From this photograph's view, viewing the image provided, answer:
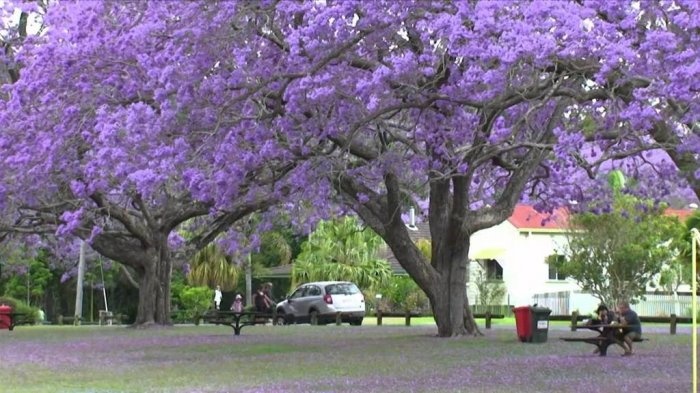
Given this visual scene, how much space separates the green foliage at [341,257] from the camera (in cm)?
5072

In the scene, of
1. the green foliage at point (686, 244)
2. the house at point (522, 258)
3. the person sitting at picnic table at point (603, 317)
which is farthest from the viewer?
the house at point (522, 258)

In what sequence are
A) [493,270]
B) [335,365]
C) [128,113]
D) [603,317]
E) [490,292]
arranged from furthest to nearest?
[493,270] < [490,292] < [603,317] < [335,365] < [128,113]

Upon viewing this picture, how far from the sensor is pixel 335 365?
1770 cm

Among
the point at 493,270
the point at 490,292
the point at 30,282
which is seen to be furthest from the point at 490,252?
the point at 30,282

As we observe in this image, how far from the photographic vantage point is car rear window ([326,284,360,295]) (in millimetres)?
38175

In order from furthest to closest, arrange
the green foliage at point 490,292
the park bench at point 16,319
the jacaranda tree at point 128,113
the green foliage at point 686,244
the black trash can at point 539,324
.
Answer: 1. the green foliage at point 490,292
2. the green foliage at point 686,244
3. the park bench at point 16,319
4. the black trash can at point 539,324
5. the jacaranda tree at point 128,113

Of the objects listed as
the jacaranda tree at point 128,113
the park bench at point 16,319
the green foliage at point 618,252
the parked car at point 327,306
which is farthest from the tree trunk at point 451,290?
the park bench at point 16,319

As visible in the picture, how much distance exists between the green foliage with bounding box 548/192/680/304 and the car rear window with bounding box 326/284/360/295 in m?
8.16

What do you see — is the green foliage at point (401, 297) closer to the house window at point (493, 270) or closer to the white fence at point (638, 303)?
the white fence at point (638, 303)

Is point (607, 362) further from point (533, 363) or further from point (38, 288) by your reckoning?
point (38, 288)

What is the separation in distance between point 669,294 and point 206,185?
34.4m

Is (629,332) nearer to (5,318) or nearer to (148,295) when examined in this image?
(148,295)

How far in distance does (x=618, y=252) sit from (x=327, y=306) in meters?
10.4

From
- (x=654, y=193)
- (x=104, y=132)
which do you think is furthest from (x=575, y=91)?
(x=654, y=193)
